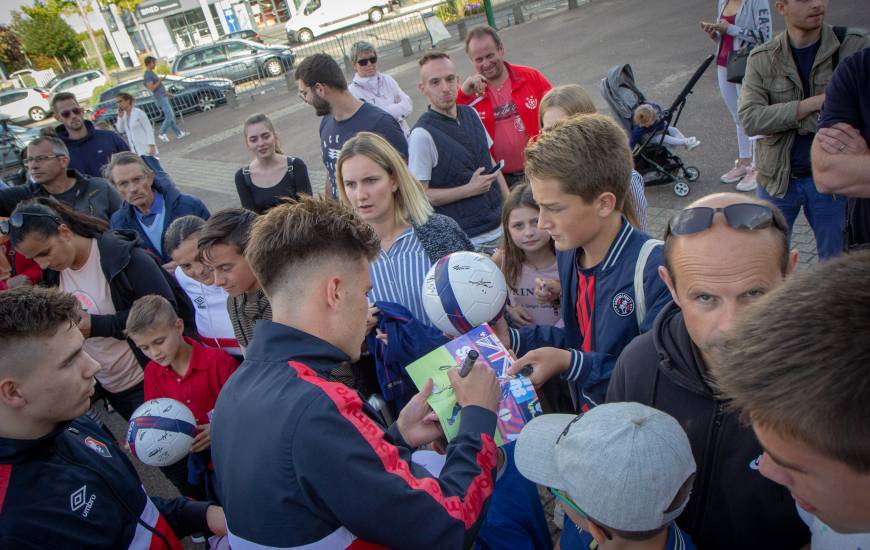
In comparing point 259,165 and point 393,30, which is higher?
point 393,30

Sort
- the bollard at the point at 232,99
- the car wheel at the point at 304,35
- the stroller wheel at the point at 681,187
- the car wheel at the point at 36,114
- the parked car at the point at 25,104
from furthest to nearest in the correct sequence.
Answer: the car wheel at the point at 304,35, the car wheel at the point at 36,114, the parked car at the point at 25,104, the bollard at the point at 232,99, the stroller wheel at the point at 681,187

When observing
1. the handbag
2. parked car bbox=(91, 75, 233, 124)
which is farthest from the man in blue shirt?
parked car bbox=(91, 75, 233, 124)

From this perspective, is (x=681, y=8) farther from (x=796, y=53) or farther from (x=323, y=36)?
(x=323, y=36)

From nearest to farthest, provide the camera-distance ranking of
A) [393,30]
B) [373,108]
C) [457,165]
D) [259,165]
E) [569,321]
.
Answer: [569,321]
[457,165]
[373,108]
[259,165]
[393,30]

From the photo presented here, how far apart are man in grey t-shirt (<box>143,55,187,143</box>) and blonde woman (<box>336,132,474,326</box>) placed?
638 inches

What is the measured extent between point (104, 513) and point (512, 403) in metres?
1.71

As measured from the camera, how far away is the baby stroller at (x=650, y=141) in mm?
6348

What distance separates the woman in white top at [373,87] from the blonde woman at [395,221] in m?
4.00

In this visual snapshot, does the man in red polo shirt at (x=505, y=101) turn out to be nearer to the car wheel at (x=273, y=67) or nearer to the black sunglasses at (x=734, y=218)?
the black sunglasses at (x=734, y=218)

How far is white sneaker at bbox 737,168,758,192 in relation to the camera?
578 cm

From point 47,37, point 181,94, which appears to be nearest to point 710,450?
point 181,94

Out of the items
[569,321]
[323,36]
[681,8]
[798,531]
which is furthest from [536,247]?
[323,36]

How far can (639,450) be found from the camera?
1.37 meters

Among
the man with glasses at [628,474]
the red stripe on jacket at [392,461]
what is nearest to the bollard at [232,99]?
the red stripe on jacket at [392,461]
